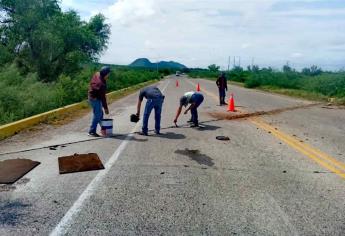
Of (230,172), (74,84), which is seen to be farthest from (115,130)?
(74,84)

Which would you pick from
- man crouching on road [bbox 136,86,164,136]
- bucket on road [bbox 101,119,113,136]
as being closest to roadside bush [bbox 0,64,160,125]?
bucket on road [bbox 101,119,113,136]

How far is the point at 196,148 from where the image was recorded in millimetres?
9578

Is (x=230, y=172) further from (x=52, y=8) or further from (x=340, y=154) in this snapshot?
(x=52, y=8)

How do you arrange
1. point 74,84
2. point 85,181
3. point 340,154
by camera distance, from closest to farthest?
point 85,181 < point 340,154 < point 74,84

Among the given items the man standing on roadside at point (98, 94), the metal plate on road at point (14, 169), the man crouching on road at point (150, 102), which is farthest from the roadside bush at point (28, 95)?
the metal plate on road at point (14, 169)

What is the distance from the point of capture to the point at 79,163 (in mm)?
7895

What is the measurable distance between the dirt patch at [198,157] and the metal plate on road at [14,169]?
9.06 feet

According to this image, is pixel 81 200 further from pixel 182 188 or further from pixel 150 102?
pixel 150 102

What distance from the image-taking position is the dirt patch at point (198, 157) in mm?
8172

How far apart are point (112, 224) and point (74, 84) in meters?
20.1

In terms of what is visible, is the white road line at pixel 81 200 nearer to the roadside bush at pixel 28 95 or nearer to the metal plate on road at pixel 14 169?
the metal plate on road at pixel 14 169

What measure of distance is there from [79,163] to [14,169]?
1.07 metres

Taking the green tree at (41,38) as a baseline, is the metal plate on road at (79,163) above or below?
below

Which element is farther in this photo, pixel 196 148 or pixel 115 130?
pixel 115 130
